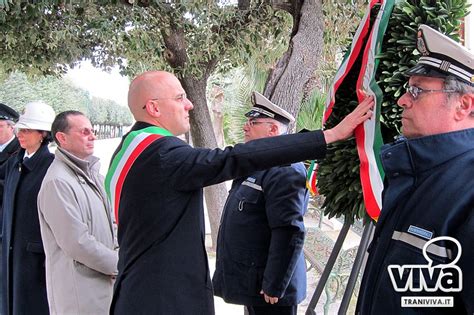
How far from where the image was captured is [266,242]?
9.57 feet

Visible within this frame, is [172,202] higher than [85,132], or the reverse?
[85,132]

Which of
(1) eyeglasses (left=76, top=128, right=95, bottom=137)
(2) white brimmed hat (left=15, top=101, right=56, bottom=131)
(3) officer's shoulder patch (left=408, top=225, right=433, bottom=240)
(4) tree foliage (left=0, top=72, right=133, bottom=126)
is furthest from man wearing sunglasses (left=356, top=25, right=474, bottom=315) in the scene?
(4) tree foliage (left=0, top=72, right=133, bottom=126)

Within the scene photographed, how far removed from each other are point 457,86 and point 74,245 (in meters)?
2.01

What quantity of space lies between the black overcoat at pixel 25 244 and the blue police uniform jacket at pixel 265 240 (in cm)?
113

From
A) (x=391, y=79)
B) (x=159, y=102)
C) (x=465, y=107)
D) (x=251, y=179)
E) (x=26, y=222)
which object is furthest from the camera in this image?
(x=26, y=222)

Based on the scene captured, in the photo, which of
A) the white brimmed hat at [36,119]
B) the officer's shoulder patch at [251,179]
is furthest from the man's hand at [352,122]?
the white brimmed hat at [36,119]

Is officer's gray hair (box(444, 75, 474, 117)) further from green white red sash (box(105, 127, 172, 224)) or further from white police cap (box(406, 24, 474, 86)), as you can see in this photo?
green white red sash (box(105, 127, 172, 224))

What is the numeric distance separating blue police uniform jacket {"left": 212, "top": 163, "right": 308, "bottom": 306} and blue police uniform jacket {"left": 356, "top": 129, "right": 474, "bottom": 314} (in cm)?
122

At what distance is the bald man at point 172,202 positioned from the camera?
6.00ft

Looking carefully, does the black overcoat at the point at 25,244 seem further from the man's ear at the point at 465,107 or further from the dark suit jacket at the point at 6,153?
the man's ear at the point at 465,107

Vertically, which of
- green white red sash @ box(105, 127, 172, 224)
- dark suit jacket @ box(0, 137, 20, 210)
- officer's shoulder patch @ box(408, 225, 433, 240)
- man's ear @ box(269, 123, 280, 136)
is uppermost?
man's ear @ box(269, 123, 280, 136)

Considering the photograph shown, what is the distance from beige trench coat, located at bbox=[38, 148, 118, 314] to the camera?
2.62 m

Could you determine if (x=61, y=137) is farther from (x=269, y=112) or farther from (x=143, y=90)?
(x=269, y=112)

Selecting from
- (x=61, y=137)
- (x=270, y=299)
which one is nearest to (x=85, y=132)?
(x=61, y=137)
